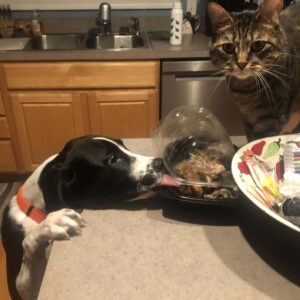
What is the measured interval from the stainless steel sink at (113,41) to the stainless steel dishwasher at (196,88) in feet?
1.54

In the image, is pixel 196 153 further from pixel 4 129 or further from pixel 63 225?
pixel 4 129

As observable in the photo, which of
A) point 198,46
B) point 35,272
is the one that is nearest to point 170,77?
point 198,46

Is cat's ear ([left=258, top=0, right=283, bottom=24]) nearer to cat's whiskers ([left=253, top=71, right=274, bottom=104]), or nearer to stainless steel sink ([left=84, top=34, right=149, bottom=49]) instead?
cat's whiskers ([left=253, top=71, right=274, bottom=104])

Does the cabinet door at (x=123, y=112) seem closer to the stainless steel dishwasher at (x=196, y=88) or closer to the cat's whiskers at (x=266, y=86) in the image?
the stainless steel dishwasher at (x=196, y=88)

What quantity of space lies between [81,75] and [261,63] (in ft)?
4.39

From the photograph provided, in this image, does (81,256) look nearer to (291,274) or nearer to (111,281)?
(111,281)

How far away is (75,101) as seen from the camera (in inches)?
86.2

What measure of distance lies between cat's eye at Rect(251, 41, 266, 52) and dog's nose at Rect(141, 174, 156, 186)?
Result: 50 centimetres

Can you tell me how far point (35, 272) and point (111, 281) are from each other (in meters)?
0.40

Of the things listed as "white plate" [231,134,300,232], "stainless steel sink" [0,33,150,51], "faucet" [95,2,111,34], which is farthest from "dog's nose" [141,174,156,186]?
"faucet" [95,2,111,34]

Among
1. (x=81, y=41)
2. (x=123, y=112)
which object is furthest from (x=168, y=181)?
(x=81, y=41)

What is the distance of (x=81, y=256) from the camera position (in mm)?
636

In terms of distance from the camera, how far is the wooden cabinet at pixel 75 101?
6.79 feet

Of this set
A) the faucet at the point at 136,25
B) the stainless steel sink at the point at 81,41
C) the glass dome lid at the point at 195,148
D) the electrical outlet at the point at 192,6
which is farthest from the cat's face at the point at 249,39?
the electrical outlet at the point at 192,6
